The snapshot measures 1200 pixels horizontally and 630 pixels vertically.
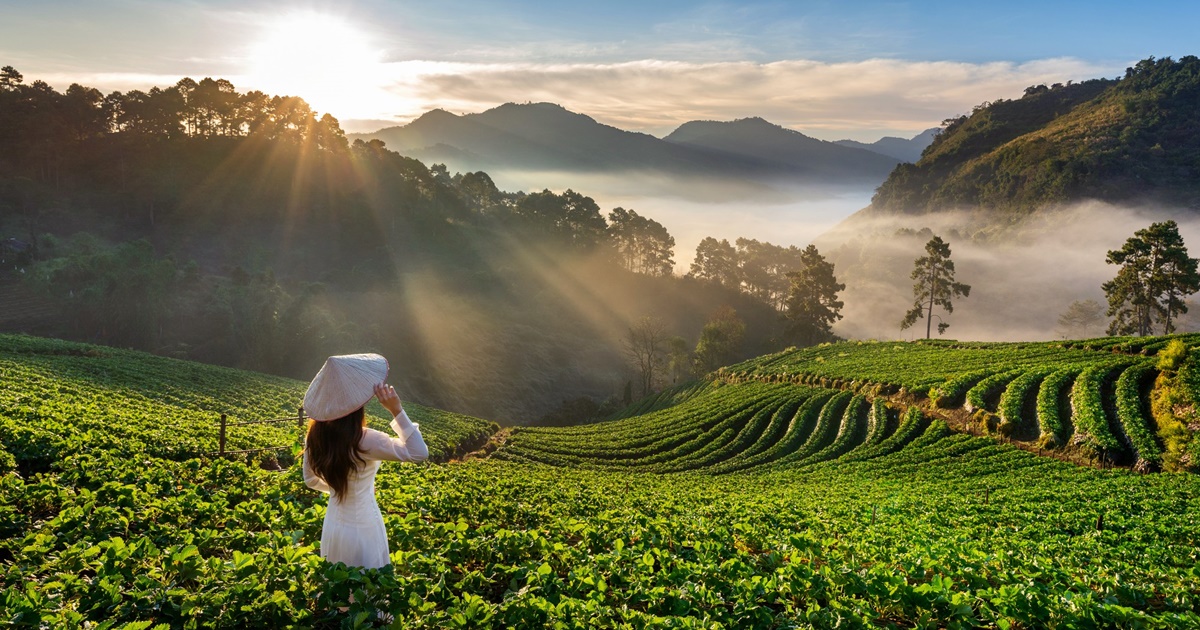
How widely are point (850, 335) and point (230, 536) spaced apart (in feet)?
521

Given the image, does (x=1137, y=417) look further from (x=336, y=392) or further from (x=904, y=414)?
(x=336, y=392)

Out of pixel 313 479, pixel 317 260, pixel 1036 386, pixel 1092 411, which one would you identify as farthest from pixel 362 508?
pixel 317 260

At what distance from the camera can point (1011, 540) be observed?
13625 mm

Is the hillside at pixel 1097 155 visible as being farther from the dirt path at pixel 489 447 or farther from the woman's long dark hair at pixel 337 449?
the woman's long dark hair at pixel 337 449

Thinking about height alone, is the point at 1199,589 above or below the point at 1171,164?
below

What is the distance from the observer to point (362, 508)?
6391mm

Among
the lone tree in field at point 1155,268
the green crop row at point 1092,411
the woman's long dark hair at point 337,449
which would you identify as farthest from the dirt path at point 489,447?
the lone tree in field at point 1155,268

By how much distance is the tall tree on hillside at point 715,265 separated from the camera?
136 m

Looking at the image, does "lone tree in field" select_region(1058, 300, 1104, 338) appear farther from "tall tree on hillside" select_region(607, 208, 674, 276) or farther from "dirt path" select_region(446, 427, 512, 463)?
"dirt path" select_region(446, 427, 512, 463)

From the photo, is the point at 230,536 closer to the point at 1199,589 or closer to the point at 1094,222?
the point at 1199,589

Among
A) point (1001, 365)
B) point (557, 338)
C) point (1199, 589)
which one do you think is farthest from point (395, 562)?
point (557, 338)

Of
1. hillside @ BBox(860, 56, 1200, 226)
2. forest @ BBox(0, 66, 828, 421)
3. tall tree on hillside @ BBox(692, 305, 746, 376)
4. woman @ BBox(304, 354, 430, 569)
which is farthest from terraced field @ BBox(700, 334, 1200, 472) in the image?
hillside @ BBox(860, 56, 1200, 226)

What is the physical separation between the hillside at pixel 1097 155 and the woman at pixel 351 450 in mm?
184428

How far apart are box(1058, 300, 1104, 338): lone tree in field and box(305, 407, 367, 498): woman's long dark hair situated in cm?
14287
